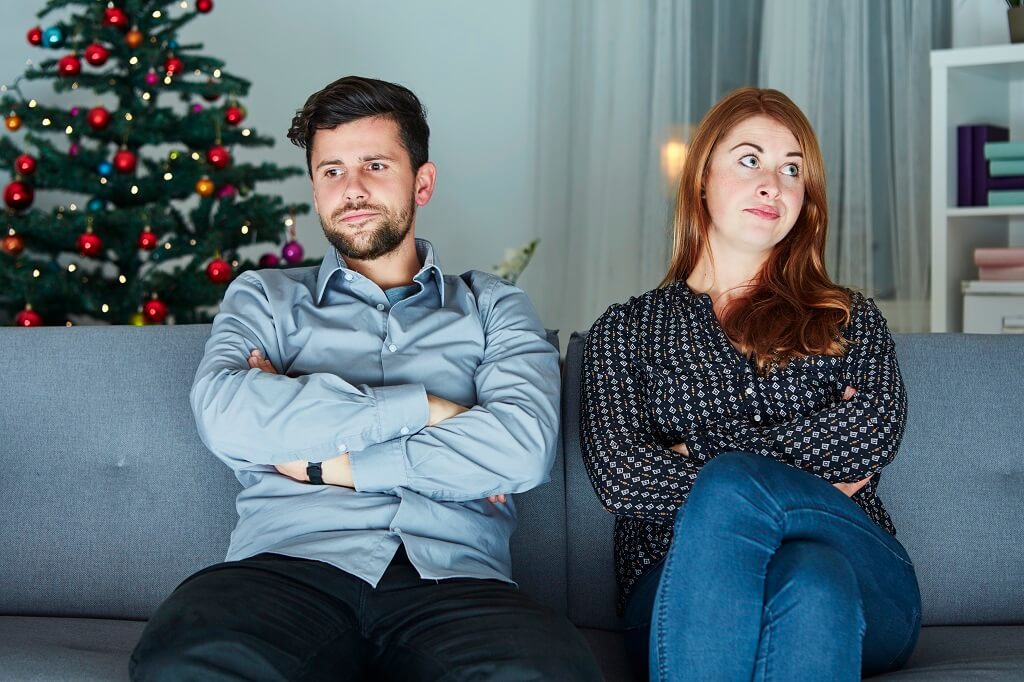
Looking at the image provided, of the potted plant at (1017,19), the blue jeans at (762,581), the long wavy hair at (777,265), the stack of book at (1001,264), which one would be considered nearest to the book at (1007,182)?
the stack of book at (1001,264)

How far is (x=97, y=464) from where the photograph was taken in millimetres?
1960

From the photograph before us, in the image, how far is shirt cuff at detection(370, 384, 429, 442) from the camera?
165cm

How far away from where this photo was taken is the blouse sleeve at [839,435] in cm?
165

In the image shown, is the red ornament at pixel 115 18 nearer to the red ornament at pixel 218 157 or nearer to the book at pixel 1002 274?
the red ornament at pixel 218 157

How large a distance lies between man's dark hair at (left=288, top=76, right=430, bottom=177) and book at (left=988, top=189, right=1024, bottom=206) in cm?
202

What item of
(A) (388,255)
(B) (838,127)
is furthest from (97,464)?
(B) (838,127)

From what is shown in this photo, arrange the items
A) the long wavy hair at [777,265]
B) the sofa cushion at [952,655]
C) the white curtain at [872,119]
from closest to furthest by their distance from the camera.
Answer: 1. the sofa cushion at [952,655]
2. the long wavy hair at [777,265]
3. the white curtain at [872,119]

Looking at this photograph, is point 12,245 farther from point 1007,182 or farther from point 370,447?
point 1007,182

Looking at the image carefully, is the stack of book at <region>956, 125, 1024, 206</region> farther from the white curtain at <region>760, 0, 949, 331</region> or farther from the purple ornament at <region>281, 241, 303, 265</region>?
the purple ornament at <region>281, 241, 303, 265</region>

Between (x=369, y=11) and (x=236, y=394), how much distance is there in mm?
3623

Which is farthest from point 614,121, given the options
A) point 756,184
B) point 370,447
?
point 370,447

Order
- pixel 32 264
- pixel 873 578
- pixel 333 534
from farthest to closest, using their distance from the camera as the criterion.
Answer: pixel 32 264, pixel 333 534, pixel 873 578

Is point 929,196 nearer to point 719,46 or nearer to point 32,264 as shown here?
point 719,46

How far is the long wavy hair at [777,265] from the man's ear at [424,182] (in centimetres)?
44
